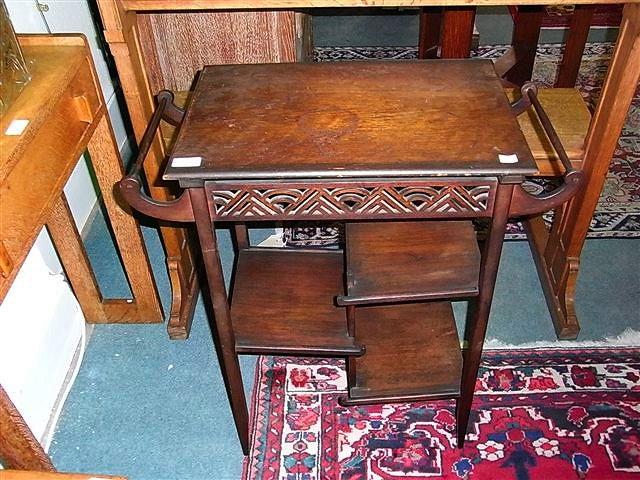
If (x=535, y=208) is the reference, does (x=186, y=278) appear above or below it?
below

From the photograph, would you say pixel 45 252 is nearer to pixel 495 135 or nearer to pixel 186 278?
pixel 186 278

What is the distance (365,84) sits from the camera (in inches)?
52.9

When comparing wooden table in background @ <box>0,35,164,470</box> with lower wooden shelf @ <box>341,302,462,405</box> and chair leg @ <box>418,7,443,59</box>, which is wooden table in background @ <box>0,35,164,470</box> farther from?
chair leg @ <box>418,7,443,59</box>

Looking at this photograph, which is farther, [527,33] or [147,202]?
[527,33]

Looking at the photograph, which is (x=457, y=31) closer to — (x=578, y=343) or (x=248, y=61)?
(x=248, y=61)

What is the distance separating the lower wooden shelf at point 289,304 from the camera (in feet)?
4.65

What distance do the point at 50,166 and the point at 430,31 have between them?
162 centimetres

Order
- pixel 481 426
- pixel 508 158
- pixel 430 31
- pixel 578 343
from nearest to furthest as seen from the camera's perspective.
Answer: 1. pixel 508 158
2. pixel 481 426
3. pixel 578 343
4. pixel 430 31

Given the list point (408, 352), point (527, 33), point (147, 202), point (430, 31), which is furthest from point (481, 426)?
point (430, 31)

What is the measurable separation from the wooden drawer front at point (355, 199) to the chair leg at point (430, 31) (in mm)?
1375

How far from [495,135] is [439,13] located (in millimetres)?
1366

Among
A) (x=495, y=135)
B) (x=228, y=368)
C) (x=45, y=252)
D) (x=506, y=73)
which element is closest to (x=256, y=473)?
(x=228, y=368)

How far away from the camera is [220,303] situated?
4.30ft

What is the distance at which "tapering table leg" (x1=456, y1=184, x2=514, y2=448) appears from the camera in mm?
1166
